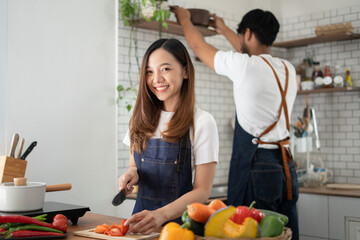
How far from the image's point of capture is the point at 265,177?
9.10ft

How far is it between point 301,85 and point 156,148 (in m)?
2.62

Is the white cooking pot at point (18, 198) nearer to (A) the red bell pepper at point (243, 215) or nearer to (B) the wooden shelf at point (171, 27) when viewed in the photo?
(A) the red bell pepper at point (243, 215)

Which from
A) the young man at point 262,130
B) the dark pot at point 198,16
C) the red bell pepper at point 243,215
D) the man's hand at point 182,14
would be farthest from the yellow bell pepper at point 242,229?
the dark pot at point 198,16

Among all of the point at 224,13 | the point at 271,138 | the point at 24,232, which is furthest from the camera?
the point at 224,13

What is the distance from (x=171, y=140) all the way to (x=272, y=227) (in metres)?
1.00

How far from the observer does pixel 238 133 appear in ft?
9.75

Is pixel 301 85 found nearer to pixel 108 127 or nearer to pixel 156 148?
pixel 108 127

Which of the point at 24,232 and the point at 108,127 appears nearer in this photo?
the point at 24,232

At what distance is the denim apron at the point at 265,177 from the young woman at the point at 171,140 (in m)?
0.69

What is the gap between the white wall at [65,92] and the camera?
9.12ft

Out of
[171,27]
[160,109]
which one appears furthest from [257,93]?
[171,27]

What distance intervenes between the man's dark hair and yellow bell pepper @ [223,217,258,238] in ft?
6.59

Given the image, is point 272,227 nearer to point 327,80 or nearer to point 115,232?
point 115,232

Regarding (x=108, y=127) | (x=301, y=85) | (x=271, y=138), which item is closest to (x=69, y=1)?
(x=108, y=127)
